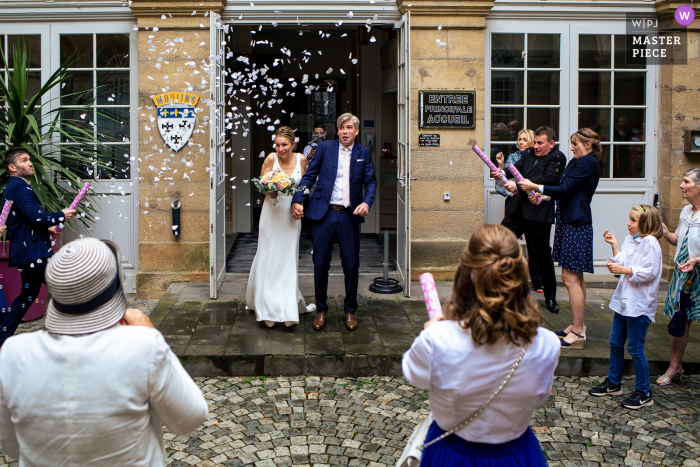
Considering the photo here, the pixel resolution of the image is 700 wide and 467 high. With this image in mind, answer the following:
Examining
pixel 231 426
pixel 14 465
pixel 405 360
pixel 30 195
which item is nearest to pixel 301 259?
pixel 30 195

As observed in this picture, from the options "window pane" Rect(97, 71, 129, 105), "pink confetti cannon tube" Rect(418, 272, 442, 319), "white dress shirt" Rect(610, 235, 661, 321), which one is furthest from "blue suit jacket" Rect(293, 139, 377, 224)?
"pink confetti cannon tube" Rect(418, 272, 442, 319)

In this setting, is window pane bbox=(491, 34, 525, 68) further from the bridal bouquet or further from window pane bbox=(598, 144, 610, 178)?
the bridal bouquet

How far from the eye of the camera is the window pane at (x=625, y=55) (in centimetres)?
802

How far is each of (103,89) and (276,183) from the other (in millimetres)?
3145

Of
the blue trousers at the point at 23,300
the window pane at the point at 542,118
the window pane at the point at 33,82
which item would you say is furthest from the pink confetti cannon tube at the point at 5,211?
the window pane at the point at 542,118

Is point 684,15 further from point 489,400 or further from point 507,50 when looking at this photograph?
point 489,400

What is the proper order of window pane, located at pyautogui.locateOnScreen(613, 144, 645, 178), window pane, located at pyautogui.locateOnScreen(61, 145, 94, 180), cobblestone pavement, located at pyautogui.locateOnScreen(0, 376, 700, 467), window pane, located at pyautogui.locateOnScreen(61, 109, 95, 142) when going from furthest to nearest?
window pane, located at pyautogui.locateOnScreen(613, 144, 645, 178), window pane, located at pyautogui.locateOnScreen(61, 109, 95, 142), window pane, located at pyautogui.locateOnScreen(61, 145, 94, 180), cobblestone pavement, located at pyautogui.locateOnScreen(0, 376, 700, 467)

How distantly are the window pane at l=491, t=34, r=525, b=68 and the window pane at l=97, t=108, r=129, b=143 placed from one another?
166 inches

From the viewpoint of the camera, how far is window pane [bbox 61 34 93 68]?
7.72 meters

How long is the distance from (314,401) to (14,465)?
1.93 meters

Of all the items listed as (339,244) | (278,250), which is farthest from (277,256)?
(339,244)

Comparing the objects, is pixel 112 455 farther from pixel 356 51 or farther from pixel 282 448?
pixel 356 51

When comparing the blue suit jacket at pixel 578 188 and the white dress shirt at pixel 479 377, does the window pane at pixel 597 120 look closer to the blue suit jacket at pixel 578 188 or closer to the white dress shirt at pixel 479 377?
the blue suit jacket at pixel 578 188

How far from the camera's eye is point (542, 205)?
656 centimetres
